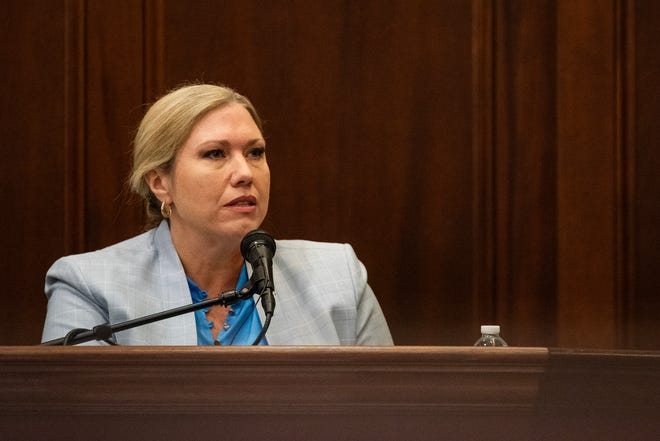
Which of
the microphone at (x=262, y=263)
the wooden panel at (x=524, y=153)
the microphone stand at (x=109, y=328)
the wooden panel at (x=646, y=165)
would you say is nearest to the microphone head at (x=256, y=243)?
the microphone at (x=262, y=263)

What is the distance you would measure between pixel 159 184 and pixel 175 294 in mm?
309

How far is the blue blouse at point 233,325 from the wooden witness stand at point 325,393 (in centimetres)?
112

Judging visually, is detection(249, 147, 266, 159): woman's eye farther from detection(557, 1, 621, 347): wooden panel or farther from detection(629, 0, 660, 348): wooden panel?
detection(629, 0, 660, 348): wooden panel

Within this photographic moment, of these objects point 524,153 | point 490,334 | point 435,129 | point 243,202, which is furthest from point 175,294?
point 524,153

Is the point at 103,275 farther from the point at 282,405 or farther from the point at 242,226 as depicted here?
the point at 282,405

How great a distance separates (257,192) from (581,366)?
1.27 meters

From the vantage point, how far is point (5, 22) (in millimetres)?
2621

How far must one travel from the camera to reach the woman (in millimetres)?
2033

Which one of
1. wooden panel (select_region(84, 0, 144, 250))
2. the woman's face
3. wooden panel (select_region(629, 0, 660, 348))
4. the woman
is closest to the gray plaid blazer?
the woman

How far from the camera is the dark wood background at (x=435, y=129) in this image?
2.60 metres

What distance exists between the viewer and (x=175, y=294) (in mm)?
2074

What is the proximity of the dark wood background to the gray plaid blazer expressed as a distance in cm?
46

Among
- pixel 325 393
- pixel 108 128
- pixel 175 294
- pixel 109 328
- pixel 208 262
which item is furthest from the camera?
pixel 108 128

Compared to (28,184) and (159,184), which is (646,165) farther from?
(28,184)
